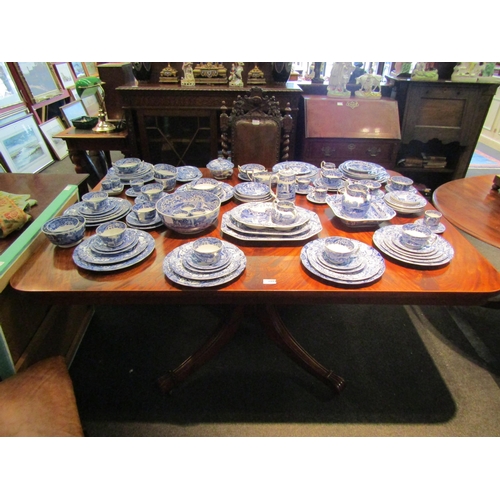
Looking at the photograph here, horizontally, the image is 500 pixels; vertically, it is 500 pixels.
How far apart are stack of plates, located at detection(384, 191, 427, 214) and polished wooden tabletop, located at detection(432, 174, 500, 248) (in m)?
0.24

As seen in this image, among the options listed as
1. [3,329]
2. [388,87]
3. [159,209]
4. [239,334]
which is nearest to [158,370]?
[239,334]

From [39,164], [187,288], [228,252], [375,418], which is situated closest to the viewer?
[187,288]

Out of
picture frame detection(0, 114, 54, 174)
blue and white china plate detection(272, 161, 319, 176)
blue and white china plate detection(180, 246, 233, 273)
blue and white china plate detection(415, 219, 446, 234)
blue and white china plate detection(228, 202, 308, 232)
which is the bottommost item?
picture frame detection(0, 114, 54, 174)

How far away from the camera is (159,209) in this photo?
4.36 ft

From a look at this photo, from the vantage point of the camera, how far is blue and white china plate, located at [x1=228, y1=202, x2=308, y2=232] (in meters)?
1.28

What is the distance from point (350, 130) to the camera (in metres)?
2.76

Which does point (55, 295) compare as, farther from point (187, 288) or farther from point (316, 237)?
point (316, 237)

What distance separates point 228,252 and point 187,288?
8.3 inches

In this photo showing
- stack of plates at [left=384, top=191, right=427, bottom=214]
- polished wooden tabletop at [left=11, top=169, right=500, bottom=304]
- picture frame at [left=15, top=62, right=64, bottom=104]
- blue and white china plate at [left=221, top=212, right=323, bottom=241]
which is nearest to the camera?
polished wooden tabletop at [left=11, top=169, right=500, bottom=304]

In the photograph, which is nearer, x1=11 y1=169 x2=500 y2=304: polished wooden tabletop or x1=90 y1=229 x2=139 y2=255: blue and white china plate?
x1=11 y1=169 x2=500 y2=304: polished wooden tabletop

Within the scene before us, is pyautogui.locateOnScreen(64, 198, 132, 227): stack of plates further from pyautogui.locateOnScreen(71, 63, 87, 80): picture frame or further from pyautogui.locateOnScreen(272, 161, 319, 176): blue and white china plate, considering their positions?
pyautogui.locateOnScreen(71, 63, 87, 80): picture frame

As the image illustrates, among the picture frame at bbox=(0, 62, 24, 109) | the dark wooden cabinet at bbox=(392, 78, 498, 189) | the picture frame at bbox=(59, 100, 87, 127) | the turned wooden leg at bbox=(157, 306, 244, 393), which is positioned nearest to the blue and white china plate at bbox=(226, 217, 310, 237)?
the turned wooden leg at bbox=(157, 306, 244, 393)

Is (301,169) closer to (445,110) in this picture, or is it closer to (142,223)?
(142,223)

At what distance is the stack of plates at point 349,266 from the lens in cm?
105
